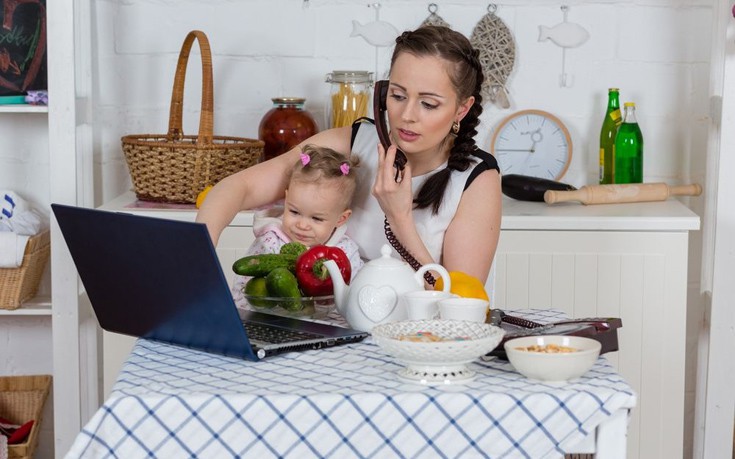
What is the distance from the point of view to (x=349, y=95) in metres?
3.20

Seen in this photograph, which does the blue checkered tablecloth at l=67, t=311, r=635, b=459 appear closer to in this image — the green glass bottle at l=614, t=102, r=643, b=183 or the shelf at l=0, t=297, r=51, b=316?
the shelf at l=0, t=297, r=51, b=316

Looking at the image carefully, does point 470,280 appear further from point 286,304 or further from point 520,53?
point 520,53

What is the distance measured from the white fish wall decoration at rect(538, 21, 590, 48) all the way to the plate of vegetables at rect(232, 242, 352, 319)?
167cm

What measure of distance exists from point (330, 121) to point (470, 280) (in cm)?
156

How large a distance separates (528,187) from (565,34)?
1.74 ft

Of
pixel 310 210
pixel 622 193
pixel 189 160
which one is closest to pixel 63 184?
pixel 189 160

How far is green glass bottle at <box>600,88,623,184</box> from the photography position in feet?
10.7

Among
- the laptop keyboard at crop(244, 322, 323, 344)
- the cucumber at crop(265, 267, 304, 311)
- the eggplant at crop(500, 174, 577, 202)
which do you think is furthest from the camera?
the eggplant at crop(500, 174, 577, 202)

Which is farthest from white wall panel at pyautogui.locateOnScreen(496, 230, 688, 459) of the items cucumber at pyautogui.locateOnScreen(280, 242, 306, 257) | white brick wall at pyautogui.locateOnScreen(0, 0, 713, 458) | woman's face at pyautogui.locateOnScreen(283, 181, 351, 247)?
cucumber at pyautogui.locateOnScreen(280, 242, 306, 257)

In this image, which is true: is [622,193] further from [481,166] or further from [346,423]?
[346,423]

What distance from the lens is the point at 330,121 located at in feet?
10.8

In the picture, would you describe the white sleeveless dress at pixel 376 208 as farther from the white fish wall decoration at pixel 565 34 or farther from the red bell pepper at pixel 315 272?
the white fish wall decoration at pixel 565 34

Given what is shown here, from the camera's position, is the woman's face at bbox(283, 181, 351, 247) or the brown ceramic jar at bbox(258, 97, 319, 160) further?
the brown ceramic jar at bbox(258, 97, 319, 160)

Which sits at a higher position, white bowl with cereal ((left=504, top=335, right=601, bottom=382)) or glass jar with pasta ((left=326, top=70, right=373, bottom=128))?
glass jar with pasta ((left=326, top=70, right=373, bottom=128))
